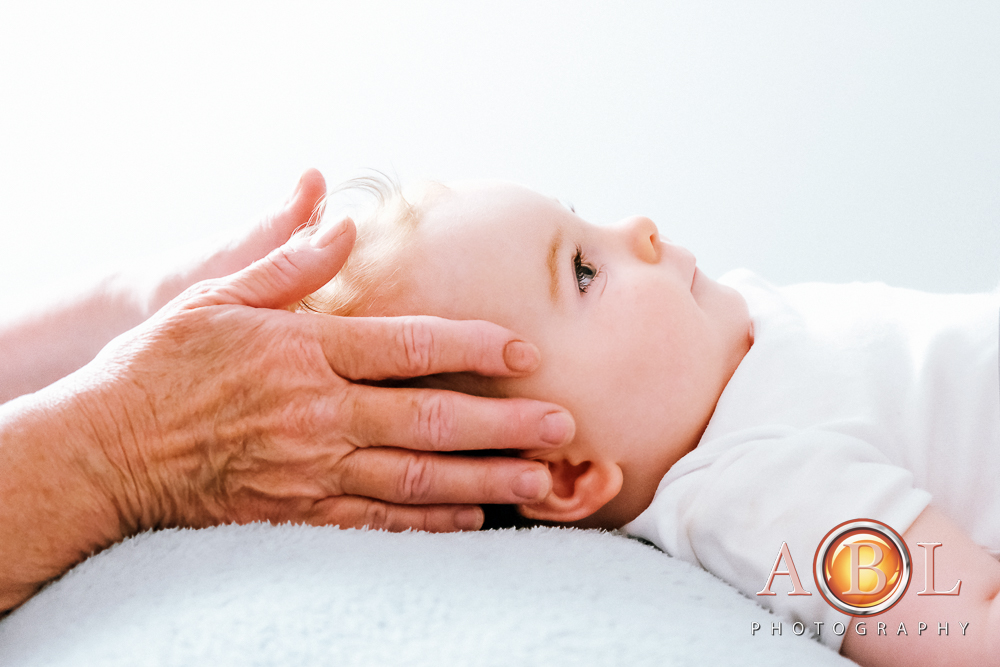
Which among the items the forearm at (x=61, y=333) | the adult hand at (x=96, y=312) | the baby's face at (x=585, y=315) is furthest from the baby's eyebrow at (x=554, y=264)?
A: the forearm at (x=61, y=333)

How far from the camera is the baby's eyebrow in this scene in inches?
35.6

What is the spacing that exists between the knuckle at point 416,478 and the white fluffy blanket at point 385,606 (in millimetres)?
62

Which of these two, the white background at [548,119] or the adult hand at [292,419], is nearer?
the adult hand at [292,419]

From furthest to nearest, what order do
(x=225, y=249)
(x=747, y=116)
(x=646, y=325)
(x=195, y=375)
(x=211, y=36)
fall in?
(x=211, y=36) < (x=747, y=116) < (x=225, y=249) < (x=646, y=325) < (x=195, y=375)

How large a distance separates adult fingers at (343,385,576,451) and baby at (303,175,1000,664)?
59 millimetres

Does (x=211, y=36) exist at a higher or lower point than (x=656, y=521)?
higher

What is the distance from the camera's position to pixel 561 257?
931mm

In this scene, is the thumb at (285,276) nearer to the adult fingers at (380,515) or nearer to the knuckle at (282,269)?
the knuckle at (282,269)

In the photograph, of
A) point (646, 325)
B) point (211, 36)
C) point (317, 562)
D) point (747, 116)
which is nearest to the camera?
point (317, 562)

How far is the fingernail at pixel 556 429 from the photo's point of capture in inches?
32.7

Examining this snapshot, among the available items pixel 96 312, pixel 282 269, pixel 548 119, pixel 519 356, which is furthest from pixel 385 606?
pixel 548 119

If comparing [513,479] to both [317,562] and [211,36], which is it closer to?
[317,562]

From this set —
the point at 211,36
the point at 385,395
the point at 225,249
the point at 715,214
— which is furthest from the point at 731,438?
the point at 211,36

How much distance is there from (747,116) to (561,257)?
4.46ft
